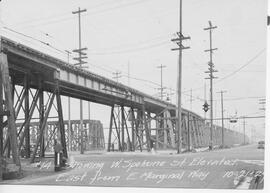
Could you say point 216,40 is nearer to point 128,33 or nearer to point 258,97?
point 258,97

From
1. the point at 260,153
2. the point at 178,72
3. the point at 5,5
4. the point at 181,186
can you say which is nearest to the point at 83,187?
the point at 181,186

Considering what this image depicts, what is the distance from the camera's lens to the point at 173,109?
823 centimetres

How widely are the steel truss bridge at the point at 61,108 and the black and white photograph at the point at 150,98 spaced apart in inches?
1.4

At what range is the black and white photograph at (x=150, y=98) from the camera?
5984mm

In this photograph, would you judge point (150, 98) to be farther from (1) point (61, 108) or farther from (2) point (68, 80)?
(2) point (68, 80)

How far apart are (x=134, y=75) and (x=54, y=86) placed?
10.1 feet

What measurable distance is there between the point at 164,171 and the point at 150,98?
178 centimetres

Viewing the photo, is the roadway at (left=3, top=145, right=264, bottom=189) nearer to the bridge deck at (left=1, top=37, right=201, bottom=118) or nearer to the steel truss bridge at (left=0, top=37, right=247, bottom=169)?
the steel truss bridge at (left=0, top=37, right=247, bottom=169)

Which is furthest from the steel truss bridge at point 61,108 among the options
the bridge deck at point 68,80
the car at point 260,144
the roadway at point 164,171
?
the car at point 260,144

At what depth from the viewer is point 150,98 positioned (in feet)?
26.2

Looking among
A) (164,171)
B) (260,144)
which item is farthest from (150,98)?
(260,144)

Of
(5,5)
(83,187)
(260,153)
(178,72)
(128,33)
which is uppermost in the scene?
(5,5)

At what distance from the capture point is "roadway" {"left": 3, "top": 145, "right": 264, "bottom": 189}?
577 centimetres

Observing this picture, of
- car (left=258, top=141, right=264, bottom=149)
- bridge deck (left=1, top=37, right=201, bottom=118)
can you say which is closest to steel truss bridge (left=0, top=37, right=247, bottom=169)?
bridge deck (left=1, top=37, right=201, bottom=118)
